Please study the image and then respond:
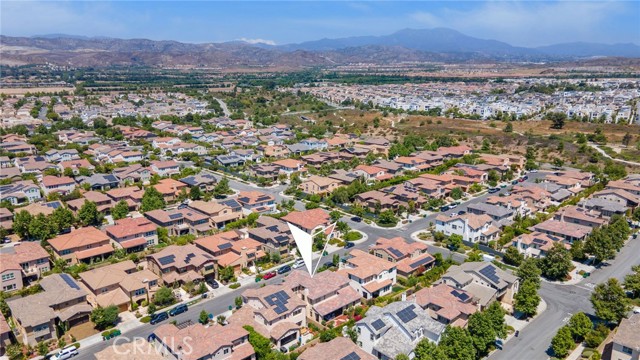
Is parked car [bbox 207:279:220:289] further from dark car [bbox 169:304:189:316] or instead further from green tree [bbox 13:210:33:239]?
green tree [bbox 13:210:33:239]

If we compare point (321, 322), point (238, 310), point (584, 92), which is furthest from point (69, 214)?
point (584, 92)

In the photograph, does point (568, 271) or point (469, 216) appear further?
point (469, 216)

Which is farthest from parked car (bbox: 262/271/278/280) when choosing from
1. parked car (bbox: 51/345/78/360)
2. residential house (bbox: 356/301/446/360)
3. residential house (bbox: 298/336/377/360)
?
parked car (bbox: 51/345/78/360)

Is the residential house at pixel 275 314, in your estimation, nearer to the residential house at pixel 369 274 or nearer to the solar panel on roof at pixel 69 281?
the residential house at pixel 369 274

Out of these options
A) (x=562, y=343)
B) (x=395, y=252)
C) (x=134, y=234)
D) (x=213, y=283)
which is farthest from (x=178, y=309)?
(x=562, y=343)

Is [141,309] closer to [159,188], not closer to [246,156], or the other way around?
[159,188]
